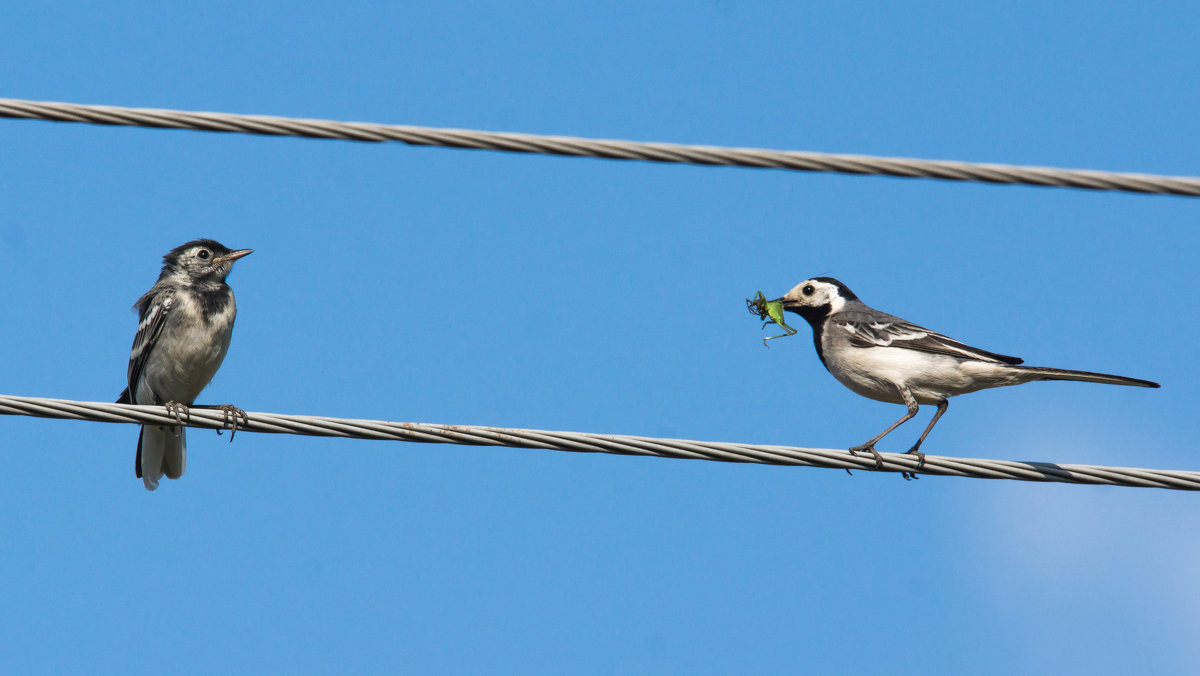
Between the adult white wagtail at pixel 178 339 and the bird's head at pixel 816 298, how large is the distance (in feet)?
16.9

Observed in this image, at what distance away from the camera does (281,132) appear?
4.63 metres

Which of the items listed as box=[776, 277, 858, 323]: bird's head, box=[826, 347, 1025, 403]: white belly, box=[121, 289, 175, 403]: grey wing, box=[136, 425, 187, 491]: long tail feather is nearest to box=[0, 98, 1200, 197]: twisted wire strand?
box=[826, 347, 1025, 403]: white belly

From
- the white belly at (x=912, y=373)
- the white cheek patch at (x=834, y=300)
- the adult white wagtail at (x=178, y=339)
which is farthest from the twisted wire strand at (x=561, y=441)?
the white cheek patch at (x=834, y=300)

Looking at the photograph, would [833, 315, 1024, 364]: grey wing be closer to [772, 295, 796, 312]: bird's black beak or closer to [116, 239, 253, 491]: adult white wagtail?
[772, 295, 796, 312]: bird's black beak

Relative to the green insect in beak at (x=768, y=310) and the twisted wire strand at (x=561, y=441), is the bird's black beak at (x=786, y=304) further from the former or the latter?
the twisted wire strand at (x=561, y=441)

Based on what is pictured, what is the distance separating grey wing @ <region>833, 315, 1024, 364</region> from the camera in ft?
27.6

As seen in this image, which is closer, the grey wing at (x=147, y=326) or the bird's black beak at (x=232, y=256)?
the grey wing at (x=147, y=326)

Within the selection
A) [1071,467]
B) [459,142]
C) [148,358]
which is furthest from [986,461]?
[148,358]

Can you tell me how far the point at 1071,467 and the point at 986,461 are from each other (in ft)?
1.41

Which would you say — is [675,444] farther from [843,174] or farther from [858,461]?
[843,174]

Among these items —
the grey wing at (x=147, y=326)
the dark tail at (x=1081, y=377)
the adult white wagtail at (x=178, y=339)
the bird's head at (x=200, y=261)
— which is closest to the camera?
the dark tail at (x=1081, y=377)

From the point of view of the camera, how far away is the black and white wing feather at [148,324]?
29.1ft

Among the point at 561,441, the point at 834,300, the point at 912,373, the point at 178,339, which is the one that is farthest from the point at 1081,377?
the point at 178,339

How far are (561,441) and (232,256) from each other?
5569mm
